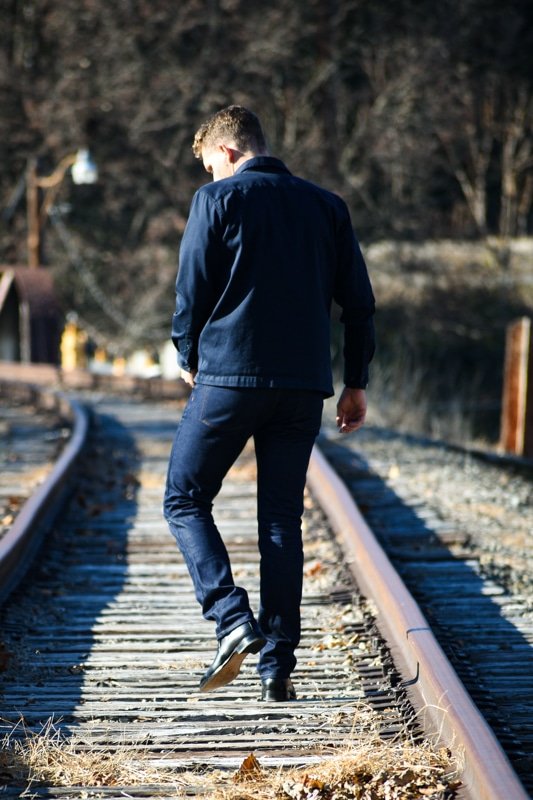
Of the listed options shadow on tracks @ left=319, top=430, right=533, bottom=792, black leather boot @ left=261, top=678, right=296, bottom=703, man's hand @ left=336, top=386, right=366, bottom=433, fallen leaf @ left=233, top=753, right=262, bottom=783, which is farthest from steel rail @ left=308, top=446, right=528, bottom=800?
man's hand @ left=336, top=386, right=366, bottom=433

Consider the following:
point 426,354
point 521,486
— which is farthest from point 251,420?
point 426,354

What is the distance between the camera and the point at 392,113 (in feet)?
83.3

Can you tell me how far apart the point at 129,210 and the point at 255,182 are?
2803cm

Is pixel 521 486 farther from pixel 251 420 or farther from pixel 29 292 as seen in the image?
pixel 29 292

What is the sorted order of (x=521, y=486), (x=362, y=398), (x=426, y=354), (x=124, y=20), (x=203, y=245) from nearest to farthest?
(x=203, y=245), (x=362, y=398), (x=521, y=486), (x=426, y=354), (x=124, y=20)

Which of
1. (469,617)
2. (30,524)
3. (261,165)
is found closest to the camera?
(261,165)

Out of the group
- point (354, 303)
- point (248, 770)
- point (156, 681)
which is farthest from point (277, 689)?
point (354, 303)

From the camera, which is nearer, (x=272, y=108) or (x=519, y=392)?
(x=519, y=392)

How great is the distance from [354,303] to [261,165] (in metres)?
0.57

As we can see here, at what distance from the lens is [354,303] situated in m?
3.70

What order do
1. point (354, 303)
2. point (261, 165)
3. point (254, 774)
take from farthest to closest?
point (354, 303), point (261, 165), point (254, 774)

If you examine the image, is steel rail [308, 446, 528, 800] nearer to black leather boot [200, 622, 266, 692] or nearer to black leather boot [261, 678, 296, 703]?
black leather boot [261, 678, 296, 703]

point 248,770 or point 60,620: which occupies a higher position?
point 248,770

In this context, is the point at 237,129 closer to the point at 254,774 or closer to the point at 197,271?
the point at 197,271
